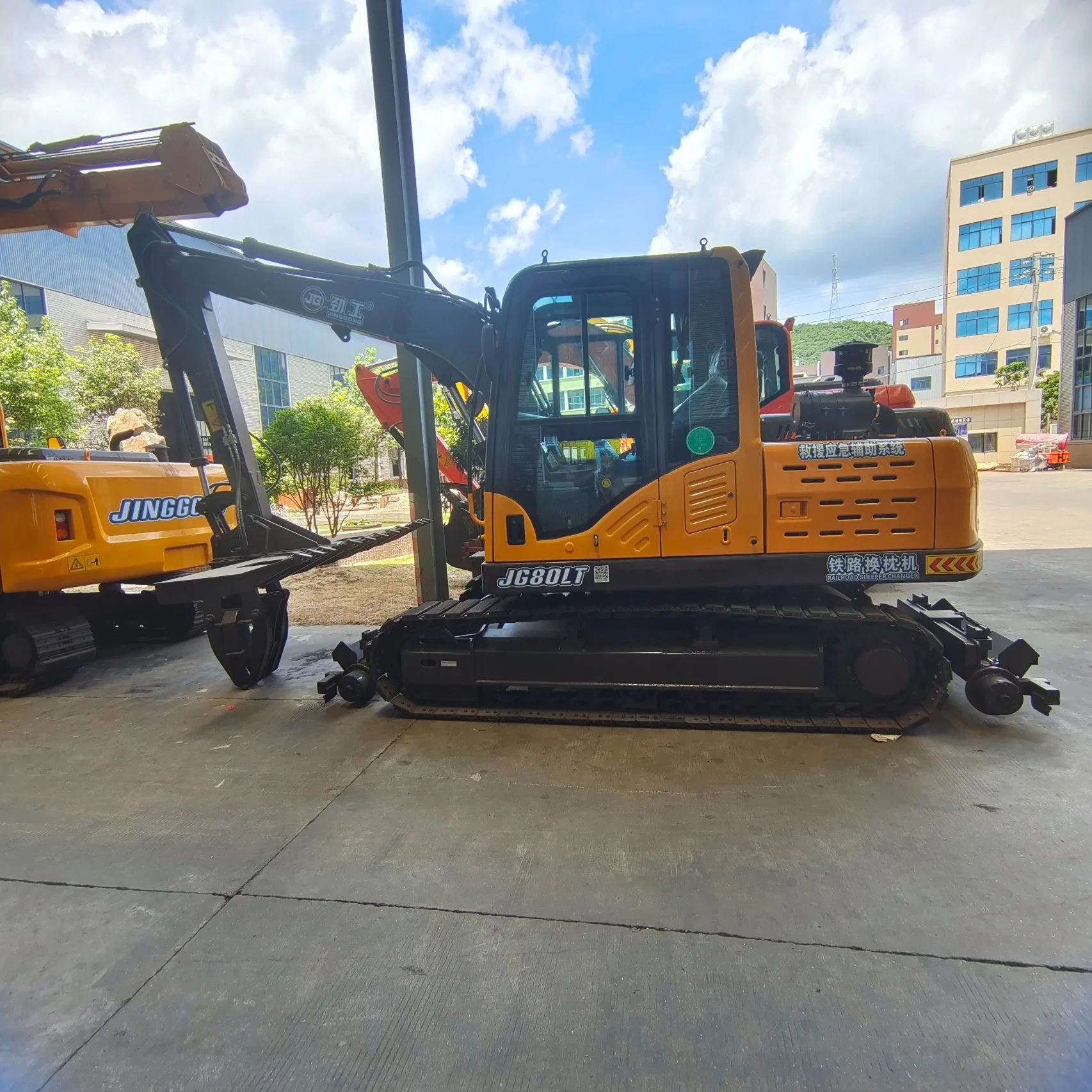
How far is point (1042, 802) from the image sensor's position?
3182 millimetres

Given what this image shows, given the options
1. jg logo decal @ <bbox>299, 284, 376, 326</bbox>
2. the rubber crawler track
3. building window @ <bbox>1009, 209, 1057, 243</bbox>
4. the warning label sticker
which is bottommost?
the rubber crawler track

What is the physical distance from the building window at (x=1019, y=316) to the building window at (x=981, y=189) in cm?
837

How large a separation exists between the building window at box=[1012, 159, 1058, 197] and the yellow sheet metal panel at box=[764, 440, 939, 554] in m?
60.6

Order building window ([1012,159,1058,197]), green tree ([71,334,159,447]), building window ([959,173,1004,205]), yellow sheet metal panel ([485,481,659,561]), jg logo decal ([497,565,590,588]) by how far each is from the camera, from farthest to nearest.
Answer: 1. building window ([959,173,1004,205])
2. building window ([1012,159,1058,197])
3. green tree ([71,334,159,447])
4. jg logo decal ([497,565,590,588])
5. yellow sheet metal panel ([485,481,659,561])

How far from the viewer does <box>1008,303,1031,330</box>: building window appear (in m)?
48.6

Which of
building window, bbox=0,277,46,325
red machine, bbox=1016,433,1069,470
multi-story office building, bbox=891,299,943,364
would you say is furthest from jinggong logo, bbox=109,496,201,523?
multi-story office building, bbox=891,299,943,364

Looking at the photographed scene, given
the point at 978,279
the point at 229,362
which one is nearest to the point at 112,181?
the point at 229,362

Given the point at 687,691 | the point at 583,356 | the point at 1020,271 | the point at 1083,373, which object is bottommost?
the point at 687,691

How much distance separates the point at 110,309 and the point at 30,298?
3.61m

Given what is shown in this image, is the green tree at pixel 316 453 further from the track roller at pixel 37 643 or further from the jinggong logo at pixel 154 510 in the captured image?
the track roller at pixel 37 643

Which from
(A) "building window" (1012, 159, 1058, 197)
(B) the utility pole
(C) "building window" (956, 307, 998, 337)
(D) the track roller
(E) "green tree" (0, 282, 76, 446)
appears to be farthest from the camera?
(C) "building window" (956, 307, 998, 337)

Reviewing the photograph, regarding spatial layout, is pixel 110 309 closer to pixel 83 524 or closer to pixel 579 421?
pixel 83 524

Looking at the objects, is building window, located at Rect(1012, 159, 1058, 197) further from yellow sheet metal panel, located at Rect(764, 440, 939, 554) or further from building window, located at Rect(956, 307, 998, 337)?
yellow sheet metal panel, located at Rect(764, 440, 939, 554)

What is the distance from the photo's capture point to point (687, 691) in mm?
4195
